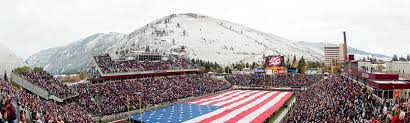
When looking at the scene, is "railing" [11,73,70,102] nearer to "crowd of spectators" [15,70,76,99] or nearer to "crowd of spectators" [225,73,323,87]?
"crowd of spectators" [15,70,76,99]

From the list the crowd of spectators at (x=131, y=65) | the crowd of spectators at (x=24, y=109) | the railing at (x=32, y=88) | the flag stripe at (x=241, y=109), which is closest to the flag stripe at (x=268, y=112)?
the flag stripe at (x=241, y=109)

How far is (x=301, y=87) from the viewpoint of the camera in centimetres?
6988

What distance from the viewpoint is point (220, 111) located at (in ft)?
150

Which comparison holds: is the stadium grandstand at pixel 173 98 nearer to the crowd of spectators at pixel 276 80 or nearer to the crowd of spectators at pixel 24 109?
the crowd of spectators at pixel 24 109

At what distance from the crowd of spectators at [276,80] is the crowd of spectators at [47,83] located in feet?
139

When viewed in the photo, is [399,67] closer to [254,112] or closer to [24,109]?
[254,112]

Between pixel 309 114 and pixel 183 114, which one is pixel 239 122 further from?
pixel 309 114

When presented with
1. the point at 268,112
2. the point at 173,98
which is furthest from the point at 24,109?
the point at 173,98

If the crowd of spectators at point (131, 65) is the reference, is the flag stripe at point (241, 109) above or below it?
below

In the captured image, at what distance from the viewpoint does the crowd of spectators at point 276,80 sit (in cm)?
7231

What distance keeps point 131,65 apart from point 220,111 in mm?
19911

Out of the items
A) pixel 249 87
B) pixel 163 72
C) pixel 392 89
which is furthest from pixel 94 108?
pixel 249 87

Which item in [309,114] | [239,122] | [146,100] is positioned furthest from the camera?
[146,100]

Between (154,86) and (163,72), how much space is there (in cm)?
841
